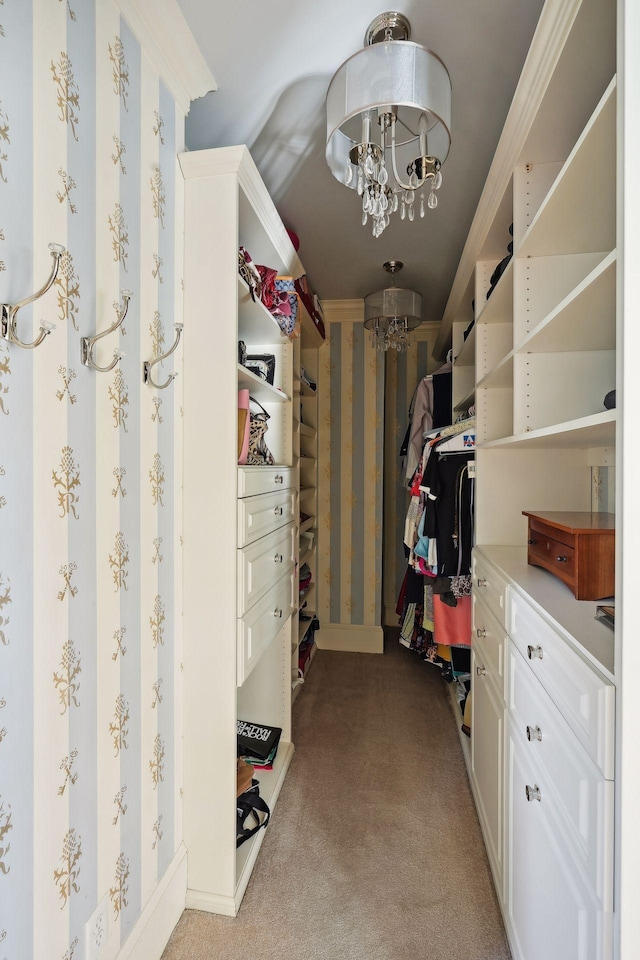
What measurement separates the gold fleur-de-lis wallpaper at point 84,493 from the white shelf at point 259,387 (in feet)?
0.91

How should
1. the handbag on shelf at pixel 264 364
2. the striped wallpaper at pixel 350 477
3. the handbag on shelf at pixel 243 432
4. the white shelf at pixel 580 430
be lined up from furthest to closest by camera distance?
the striped wallpaper at pixel 350 477, the handbag on shelf at pixel 264 364, the handbag on shelf at pixel 243 432, the white shelf at pixel 580 430

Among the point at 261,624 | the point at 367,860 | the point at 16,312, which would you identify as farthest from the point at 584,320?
the point at 367,860

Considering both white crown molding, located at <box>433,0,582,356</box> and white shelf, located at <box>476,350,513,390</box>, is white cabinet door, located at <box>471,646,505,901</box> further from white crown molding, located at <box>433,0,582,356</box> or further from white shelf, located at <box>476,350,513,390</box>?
white crown molding, located at <box>433,0,582,356</box>

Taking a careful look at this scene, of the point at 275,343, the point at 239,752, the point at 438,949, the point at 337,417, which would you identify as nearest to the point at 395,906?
the point at 438,949

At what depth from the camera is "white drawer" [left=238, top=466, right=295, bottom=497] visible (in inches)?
57.3

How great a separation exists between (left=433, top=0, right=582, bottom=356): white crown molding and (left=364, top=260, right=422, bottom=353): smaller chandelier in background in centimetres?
65

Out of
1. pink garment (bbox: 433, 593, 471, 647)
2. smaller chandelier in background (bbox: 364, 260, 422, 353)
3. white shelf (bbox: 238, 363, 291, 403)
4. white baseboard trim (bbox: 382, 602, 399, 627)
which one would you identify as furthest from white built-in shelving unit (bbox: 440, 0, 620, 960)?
white baseboard trim (bbox: 382, 602, 399, 627)

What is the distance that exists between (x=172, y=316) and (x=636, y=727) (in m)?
1.39

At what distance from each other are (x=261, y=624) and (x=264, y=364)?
3.50ft

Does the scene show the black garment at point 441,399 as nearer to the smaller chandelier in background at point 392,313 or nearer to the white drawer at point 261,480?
the smaller chandelier in background at point 392,313

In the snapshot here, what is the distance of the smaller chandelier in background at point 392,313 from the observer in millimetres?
2734

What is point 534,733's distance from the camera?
42.7 inches

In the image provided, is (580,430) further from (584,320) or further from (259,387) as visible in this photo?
(259,387)

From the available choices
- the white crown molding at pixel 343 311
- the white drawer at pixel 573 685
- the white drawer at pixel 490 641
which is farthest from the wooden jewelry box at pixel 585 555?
the white crown molding at pixel 343 311
